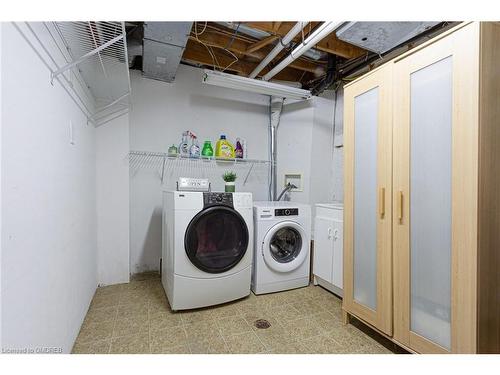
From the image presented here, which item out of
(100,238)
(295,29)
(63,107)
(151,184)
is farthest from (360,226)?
(100,238)

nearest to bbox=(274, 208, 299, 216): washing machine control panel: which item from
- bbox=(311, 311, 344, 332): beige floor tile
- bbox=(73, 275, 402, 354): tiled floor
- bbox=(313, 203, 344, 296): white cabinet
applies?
bbox=(313, 203, 344, 296): white cabinet

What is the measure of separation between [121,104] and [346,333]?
274 cm

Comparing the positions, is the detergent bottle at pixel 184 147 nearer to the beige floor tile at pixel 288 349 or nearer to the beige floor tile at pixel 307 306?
the beige floor tile at pixel 307 306

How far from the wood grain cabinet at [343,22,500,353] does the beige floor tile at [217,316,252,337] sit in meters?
0.77

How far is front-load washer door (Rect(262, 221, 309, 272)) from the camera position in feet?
7.07

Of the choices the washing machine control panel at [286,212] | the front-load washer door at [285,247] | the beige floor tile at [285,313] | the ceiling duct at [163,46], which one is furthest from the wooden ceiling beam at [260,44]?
the beige floor tile at [285,313]

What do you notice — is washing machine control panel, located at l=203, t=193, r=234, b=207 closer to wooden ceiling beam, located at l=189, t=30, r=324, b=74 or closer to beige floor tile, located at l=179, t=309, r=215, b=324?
beige floor tile, located at l=179, t=309, r=215, b=324

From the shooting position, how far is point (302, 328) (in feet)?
5.47

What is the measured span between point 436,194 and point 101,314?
2363 millimetres

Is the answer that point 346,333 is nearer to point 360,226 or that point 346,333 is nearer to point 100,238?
point 360,226

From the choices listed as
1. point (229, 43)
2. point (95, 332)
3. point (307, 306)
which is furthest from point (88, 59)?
point (307, 306)

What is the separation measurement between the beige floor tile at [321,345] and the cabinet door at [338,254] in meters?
0.60

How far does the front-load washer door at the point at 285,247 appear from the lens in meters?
2.16

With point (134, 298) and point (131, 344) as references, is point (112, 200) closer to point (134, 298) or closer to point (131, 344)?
point (134, 298)
